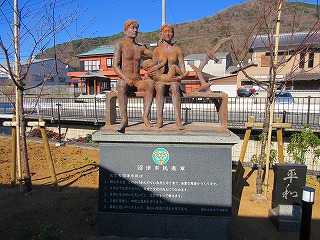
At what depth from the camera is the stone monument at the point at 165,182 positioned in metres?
3.80

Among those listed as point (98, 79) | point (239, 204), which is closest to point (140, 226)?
point (239, 204)

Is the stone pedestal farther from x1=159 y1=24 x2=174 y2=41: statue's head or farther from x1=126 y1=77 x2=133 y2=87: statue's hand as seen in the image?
x1=159 y1=24 x2=174 y2=41: statue's head

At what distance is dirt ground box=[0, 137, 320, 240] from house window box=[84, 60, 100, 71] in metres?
31.5

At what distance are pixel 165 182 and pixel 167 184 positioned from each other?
0.14 ft

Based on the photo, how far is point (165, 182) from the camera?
386 cm

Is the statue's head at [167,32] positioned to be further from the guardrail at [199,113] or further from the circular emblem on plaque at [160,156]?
the guardrail at [199,113]

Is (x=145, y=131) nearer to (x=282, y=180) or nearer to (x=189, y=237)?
(x=189, y=237)

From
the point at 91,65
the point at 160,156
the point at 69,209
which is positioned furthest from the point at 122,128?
the point at 91,65

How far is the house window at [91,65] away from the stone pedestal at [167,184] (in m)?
34.7

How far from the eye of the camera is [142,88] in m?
4.05

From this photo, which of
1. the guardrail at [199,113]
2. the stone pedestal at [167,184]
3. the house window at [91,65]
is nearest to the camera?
the stone pedestal at [167,184]

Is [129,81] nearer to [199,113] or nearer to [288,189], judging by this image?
[288,189]

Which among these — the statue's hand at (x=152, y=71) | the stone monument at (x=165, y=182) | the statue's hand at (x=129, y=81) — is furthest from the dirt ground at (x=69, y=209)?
the statue's hand at (x=152, y=71)

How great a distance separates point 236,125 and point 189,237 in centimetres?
535
